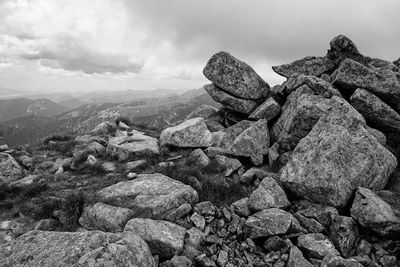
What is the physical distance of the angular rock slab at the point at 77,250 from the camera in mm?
7824

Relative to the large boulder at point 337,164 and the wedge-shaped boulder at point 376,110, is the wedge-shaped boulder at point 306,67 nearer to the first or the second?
the wedge-shaped boulder at point 376,110

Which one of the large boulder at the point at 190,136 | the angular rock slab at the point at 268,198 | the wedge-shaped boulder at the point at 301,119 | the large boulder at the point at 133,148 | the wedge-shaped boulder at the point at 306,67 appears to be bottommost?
the angular rock slab at the point at 268,198

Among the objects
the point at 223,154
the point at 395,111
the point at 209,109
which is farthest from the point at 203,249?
the point at 209,109

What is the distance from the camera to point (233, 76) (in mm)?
23859

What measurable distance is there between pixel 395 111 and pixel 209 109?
1682 cm

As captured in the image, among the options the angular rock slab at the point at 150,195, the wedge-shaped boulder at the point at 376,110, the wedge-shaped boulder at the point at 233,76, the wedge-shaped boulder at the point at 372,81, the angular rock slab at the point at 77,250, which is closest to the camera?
the angular rock slab at the point at 77,250

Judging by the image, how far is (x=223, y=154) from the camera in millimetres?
18672

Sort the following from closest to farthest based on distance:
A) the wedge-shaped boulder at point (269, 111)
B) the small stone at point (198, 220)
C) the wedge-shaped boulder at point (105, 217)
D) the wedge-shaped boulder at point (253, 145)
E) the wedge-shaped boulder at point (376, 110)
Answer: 1. the wedge-shaped boulder at point (105, 217)
2. the small stone at point (198, 220)
3. the wedge-shaped boulder at point (376, 110)
4. the wedge-shaped boulder at point (253, 145)
5. the wedge-shaped boulder at point (269, 111)

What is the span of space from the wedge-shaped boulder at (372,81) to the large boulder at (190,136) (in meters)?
10.9

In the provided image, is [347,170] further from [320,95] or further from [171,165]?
[171,165]

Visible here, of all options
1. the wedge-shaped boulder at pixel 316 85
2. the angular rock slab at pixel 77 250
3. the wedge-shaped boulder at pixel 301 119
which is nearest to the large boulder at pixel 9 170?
the angular rock slab at pixel 77 250

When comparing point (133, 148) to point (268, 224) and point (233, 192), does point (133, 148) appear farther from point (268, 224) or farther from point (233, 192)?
point (268, 224)

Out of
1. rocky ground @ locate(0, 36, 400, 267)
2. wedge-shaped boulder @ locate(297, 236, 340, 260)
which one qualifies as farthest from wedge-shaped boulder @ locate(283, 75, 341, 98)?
wedge-shaped boulder @ locate(297, 236, 340, 260)

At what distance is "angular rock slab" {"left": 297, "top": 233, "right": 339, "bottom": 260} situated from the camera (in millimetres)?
9973
